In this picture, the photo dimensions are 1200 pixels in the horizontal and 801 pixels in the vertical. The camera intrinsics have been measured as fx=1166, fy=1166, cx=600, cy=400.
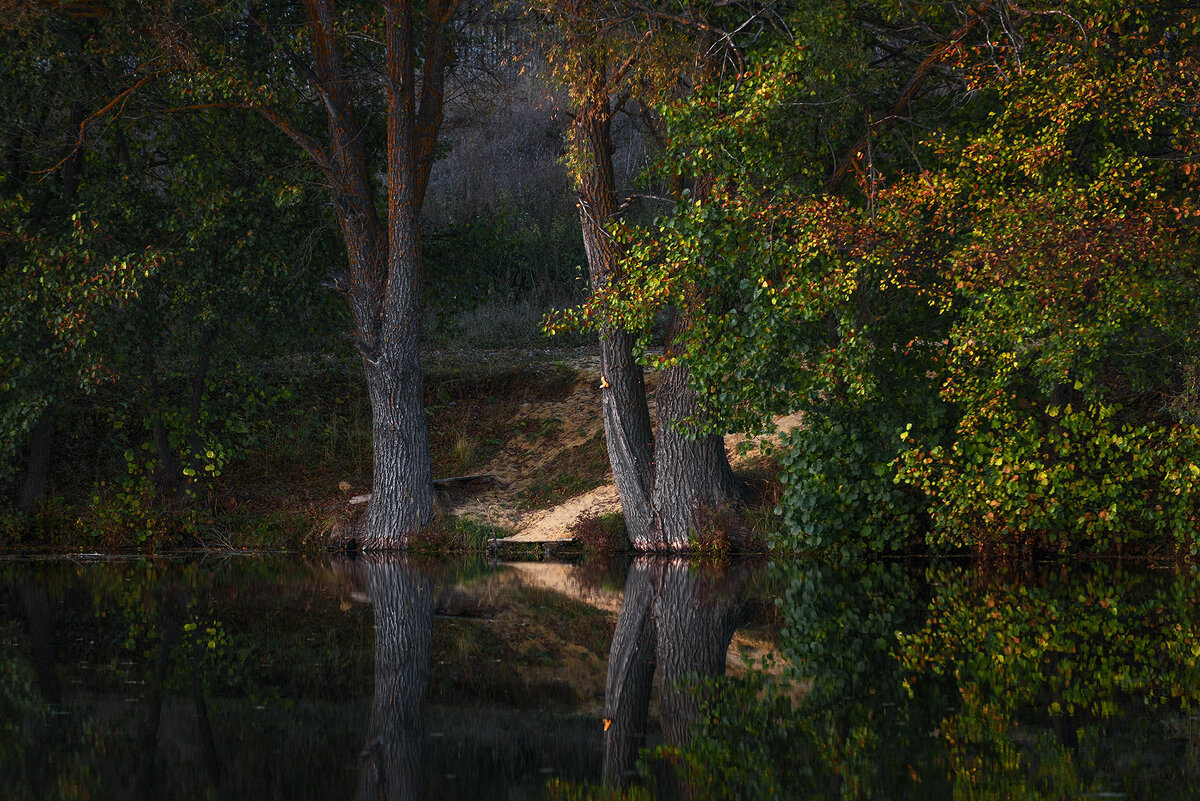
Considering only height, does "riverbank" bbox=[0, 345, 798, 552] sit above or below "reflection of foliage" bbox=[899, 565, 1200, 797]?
above

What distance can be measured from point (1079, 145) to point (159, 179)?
1171cm

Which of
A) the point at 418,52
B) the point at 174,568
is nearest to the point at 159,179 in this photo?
the point at 418,52

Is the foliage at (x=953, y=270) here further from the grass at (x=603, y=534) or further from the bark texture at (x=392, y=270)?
the bark texture at (x=392, y=270)

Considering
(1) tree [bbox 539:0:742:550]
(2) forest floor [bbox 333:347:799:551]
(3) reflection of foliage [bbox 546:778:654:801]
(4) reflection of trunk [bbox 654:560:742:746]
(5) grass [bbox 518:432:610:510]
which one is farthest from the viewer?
(5) grass [bbox 518:432:610:510]

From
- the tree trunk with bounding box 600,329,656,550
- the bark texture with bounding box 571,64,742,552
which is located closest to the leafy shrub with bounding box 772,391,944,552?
the bark texture with bounding box 571,64,742,552

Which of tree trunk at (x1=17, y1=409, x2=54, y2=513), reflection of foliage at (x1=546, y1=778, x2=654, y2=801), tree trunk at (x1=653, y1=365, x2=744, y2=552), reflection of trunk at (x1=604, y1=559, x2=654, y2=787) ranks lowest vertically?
reflection of foliage at (x1=546, y1=778, x2=654, y2=801)

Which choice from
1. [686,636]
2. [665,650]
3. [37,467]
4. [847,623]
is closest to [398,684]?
[665,650]

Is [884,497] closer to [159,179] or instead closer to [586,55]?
[586,55]

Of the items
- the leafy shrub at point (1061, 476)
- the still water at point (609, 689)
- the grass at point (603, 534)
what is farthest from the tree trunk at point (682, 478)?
the leafy shrub at point (1061, 476)

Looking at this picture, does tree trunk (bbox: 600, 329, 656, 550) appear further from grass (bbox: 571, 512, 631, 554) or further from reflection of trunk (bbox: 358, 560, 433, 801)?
reflection of trunk (bbox: 358, 560, 433, 801)

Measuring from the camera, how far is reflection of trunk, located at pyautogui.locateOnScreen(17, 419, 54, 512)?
16.4 meters

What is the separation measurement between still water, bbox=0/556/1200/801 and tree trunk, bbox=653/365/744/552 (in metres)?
2.14

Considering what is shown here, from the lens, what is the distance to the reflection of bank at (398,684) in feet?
17.6

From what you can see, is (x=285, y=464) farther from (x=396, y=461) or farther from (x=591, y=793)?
(x=591, y=793)
